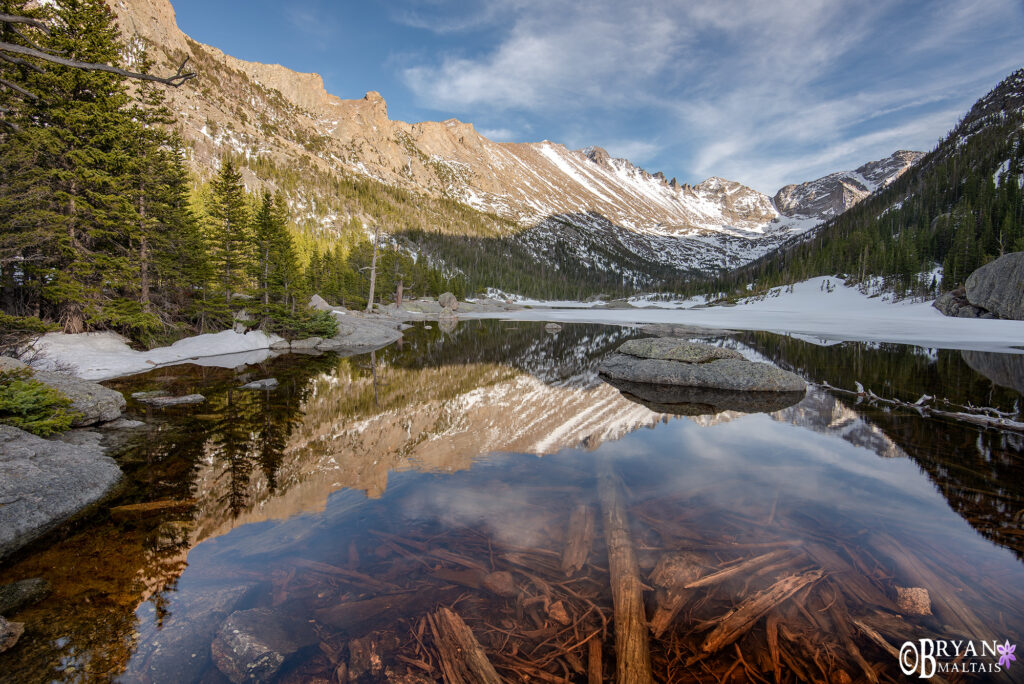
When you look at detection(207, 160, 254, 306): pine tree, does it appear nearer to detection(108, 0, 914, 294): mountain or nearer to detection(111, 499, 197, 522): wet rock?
detection(111, 499, 197, 522): wet rock

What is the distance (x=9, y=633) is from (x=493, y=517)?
4.02 m

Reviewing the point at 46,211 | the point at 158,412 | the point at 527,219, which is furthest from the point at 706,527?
the point at 527,219

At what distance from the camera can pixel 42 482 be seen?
510cm

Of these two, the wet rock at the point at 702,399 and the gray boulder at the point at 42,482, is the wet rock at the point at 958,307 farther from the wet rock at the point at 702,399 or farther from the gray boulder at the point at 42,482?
the gray boulder at the point at 42,482

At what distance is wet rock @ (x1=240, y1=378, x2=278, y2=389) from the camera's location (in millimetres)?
11955

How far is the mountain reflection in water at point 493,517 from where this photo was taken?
3.22 meters

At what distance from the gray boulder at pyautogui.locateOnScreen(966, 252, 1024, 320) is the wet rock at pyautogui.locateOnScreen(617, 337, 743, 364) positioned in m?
34.2

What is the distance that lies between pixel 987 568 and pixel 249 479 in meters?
8.74

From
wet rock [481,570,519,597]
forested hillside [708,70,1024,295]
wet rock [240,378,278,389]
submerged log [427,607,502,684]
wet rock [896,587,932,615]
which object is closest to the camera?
submerged log [427,607,502,684]

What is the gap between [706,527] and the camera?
4.70 metres

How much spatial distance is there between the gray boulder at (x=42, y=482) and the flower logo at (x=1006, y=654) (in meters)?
8.76

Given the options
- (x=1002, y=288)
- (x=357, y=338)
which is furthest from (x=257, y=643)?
(x=1002, y=288)

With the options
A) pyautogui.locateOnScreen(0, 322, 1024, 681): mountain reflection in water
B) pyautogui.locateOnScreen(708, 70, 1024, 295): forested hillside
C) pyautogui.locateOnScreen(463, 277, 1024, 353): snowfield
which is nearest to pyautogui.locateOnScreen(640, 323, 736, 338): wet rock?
pyautogui.locateOnScreen(463, 277, 1024, 353): snowfield

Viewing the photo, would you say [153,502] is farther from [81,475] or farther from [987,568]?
[987,568]
